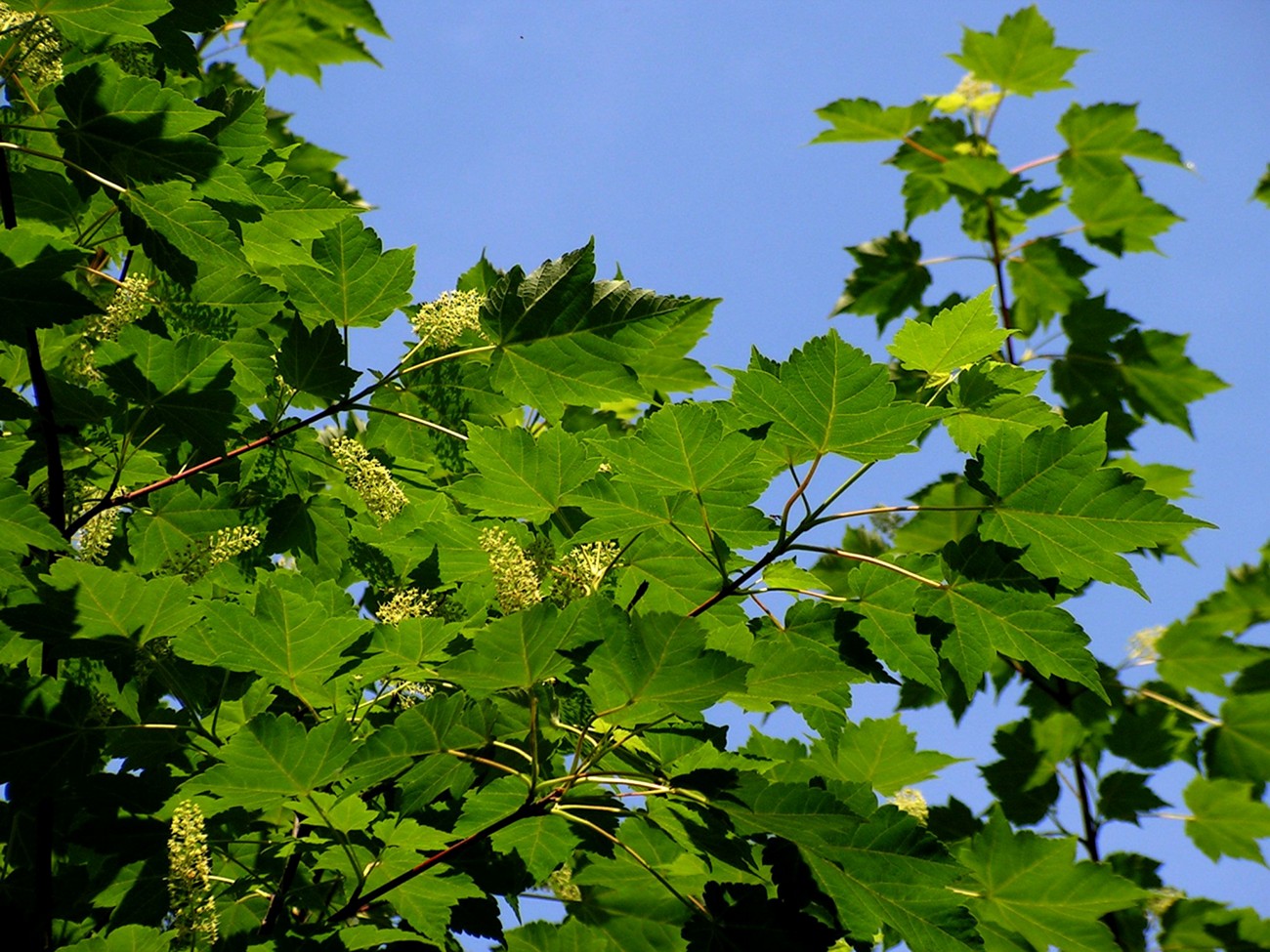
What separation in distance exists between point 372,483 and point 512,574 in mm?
582

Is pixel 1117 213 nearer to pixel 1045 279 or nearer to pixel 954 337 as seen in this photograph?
pixel 1045 279

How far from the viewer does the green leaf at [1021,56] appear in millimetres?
5289

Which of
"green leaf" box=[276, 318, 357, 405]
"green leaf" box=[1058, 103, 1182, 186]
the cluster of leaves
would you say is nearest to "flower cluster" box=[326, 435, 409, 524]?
the cluster of leaves

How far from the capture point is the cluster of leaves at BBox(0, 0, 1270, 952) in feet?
5.62

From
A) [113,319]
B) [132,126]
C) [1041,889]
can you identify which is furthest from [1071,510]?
[113,319]

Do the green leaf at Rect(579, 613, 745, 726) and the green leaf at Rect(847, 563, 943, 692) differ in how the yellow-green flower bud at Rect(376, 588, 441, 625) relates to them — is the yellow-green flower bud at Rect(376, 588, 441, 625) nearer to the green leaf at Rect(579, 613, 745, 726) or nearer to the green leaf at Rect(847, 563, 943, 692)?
the green leaf at Rect(579, 613, 745, 726)

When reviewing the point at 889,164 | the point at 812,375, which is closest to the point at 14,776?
the point at 812,375

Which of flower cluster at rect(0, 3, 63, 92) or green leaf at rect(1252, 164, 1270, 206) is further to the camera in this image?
green leaf at rect(1252, 164, 1270, 206)

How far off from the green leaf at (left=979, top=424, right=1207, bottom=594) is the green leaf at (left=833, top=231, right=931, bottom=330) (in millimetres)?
3671

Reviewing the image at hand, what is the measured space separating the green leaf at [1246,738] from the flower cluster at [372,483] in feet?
13.7

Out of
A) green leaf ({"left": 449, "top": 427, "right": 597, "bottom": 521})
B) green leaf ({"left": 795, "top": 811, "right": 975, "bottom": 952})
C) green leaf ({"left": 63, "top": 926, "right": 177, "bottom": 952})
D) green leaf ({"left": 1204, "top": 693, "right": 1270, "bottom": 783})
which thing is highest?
green leaf ({"left": 1204, "top": 693, "right": 1270, "bottom": 783})

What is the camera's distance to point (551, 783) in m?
1.69

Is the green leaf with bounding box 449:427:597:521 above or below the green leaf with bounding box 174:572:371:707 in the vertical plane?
above

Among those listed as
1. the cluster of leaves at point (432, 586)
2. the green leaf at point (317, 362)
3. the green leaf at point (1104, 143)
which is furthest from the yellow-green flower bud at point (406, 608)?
the green leaf at point (1104, 143)
